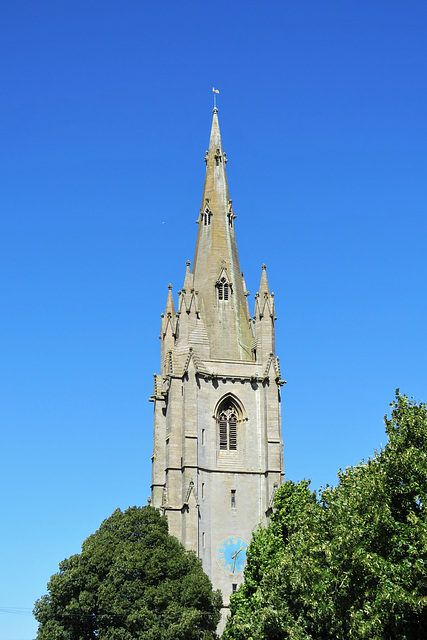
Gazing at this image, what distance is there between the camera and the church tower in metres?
61.4

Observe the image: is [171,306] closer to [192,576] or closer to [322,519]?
[192,576]

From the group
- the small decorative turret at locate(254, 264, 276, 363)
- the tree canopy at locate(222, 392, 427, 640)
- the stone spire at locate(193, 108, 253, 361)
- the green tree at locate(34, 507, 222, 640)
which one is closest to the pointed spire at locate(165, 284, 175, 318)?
the stone spire at locate(193, 108, 253, 361)

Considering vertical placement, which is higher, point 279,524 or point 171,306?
point 171,306

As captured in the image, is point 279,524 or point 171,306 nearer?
point 279,524

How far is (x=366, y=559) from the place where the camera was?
3334 cm

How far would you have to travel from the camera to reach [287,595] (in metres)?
39.1

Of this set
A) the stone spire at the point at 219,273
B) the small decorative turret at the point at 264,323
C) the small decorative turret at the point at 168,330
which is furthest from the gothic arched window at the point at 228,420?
the small decorative turret at the point at 168,330

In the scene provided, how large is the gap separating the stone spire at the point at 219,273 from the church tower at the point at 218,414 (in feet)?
0.31

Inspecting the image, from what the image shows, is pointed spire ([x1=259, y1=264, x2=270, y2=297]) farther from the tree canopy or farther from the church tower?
the tree canopy

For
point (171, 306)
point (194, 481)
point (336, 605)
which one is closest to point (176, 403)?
point (194, 481)

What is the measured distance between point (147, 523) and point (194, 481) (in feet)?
25.3

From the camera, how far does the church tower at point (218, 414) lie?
61406 mm

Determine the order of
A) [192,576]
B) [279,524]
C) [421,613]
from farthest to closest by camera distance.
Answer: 1. [192,576]
2. [279,524]
3. [421,613]

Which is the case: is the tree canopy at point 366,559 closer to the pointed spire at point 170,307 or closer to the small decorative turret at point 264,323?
the small decorative turret at point 264,323
